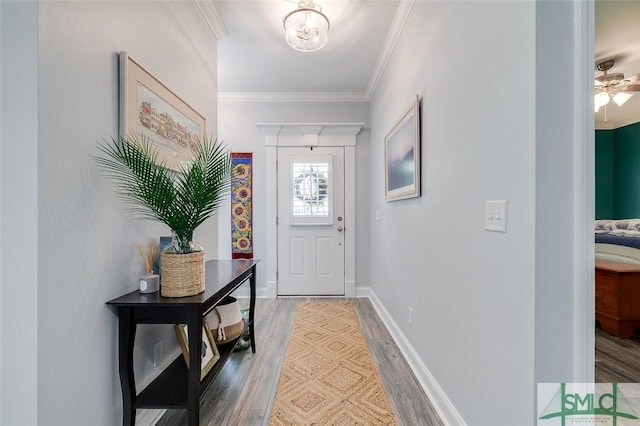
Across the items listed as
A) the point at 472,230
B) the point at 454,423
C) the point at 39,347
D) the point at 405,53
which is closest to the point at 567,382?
the point at 472,230

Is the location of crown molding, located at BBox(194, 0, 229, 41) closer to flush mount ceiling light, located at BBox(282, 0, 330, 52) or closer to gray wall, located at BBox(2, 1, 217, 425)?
flush mount ceiling light, located at BBox(282, 0, 330, 52)

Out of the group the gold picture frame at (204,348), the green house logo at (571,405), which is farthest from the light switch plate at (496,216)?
the gold picture frame at (204,348)

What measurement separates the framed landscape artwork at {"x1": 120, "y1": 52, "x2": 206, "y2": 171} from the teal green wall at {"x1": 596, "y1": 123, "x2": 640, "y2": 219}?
6365 millimetres

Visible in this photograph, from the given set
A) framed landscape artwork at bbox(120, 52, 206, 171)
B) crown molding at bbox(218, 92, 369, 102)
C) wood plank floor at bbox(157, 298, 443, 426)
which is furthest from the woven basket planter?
crown molding at bbox(218, 92, 369, 102)

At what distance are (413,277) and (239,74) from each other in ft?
9.49

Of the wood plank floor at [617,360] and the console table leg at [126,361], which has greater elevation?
the console table leg at [126,361]

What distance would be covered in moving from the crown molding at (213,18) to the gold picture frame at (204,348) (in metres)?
2.21

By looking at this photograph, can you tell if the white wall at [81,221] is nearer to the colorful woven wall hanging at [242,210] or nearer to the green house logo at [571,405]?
the green house logo at [571,405]

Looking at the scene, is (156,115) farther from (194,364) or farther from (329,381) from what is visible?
(329,381)

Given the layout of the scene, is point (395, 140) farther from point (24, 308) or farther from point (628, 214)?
point (628, 214)

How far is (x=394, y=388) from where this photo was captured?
1.75 m

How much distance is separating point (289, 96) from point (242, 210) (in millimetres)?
1669

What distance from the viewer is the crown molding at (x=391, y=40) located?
6.80 feet

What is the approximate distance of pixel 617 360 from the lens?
1.90m
